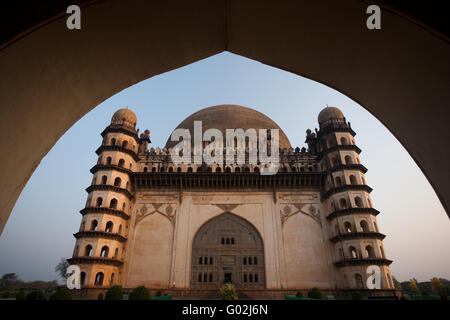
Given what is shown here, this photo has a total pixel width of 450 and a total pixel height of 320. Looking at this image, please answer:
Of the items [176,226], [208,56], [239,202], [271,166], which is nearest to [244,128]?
[271,166]

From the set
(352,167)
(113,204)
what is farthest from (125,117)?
(352,167)

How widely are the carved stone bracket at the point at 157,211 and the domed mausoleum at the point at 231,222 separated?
3.0 inches

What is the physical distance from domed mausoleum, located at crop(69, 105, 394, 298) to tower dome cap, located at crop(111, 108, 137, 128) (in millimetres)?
91

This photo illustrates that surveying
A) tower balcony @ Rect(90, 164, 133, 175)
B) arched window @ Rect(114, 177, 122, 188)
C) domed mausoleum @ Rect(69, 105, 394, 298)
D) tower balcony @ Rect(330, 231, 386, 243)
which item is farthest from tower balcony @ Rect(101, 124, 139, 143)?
tower balcony @ Rect(330, 231, 386, 243)

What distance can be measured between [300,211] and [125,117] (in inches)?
630

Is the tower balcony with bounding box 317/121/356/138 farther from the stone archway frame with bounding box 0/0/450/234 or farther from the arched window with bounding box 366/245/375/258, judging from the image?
the stone archway frame with bounding box 0/0/450/234

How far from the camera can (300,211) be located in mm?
19609

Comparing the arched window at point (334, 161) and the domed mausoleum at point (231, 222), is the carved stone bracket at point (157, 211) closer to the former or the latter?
the domed mausoleum at point (231, 222)

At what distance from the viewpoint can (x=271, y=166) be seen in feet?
71.4

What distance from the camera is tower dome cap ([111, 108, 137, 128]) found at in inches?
859

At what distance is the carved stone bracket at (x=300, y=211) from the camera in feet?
63.6

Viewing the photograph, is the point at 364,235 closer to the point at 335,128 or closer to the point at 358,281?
the point at 358,281

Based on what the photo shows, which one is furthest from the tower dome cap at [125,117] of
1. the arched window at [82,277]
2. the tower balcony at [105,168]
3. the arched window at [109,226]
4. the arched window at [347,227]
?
the arched window at [347,227]
